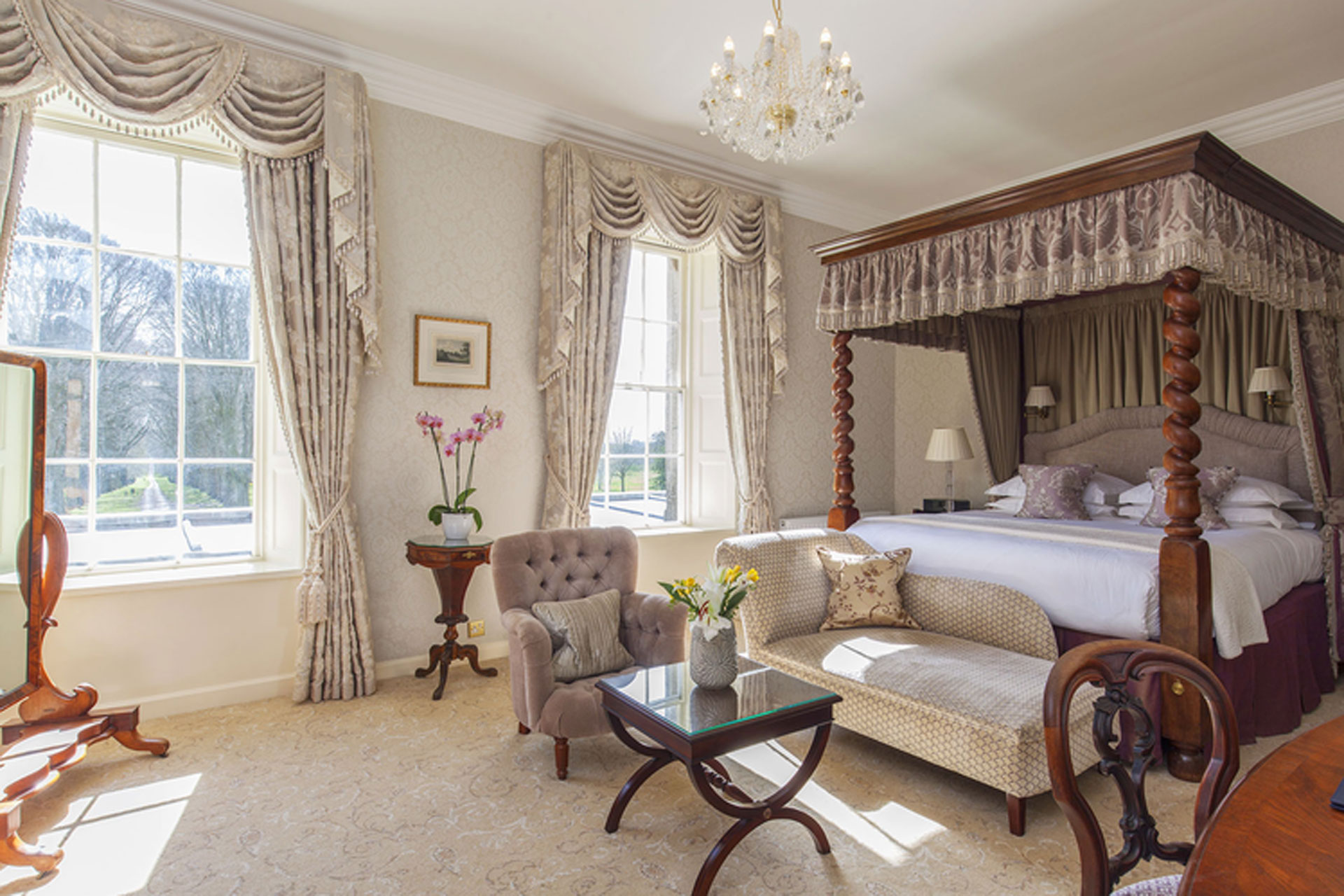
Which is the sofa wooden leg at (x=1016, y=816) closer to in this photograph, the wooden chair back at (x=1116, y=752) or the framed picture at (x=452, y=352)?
the wooden chair back at (x=1116, y=752)

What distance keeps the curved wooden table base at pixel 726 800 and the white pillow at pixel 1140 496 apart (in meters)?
3.35

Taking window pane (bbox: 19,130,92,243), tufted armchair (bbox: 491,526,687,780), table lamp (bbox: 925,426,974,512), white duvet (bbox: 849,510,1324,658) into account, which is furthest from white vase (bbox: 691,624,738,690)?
table lamp (bbox: 925,426,974,512)

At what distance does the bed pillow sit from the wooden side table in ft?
12.0

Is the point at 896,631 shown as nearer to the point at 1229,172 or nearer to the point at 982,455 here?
the point at 1229,172

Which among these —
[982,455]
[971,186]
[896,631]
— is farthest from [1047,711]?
[971,186]

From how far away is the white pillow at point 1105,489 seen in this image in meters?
4.86

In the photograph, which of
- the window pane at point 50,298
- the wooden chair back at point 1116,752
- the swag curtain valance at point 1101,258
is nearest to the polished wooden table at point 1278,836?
the wooden chair back at point 1116,752

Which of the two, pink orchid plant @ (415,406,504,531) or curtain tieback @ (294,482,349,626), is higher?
pink orchid plant @ (415,406,504,531)

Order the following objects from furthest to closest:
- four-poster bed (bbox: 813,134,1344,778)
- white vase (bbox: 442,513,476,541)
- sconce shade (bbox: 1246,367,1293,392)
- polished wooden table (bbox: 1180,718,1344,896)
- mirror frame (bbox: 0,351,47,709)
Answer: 1. sconce shade (bbox: 1246,367,1293,392)
2. white vase (bbox: 442,513,476,541)
3. four-poster bed (bbox: 813,134,1344,778)
4. mirror frame (bbox: 0,351,47,709)
5. polished wooden table (bbox: 1180,718,1344,896)

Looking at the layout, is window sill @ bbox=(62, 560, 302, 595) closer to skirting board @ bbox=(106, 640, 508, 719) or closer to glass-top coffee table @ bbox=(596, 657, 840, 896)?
skirting board @ bbox=(106, 640, 508, 719)

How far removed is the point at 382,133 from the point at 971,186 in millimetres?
4440

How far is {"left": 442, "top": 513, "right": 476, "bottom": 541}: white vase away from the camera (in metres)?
3.88

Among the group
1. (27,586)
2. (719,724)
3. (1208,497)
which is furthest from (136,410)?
(1208,497)

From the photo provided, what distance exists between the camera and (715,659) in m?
2.39
